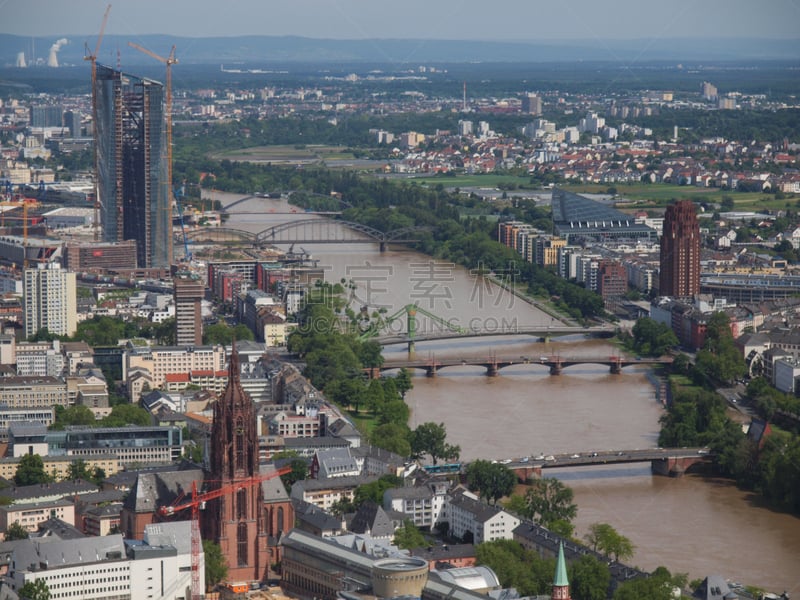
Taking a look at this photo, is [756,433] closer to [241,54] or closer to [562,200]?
[562,200]

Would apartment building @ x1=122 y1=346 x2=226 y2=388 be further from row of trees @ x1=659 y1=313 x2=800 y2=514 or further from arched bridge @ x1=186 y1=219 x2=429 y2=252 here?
arched bridge @ x1=186 y1=219 x2=429 y2=252

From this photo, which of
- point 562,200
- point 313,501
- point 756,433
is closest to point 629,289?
point 562,200

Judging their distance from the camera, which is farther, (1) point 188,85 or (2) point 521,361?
(1) point 188,85

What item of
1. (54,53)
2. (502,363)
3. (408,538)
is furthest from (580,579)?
(54,53)

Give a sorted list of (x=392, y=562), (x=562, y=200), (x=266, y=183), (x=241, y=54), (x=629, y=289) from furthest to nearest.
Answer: (x=241, y=54), (x=266, y=183), (x=562, y=200), (x=629, y=289), (x=392, y=562)

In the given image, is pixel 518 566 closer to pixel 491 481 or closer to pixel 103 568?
pixel 103 568

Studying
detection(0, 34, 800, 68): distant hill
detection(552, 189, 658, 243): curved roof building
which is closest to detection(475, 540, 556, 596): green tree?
detection(552, 189, 658, 243): curved roof building
